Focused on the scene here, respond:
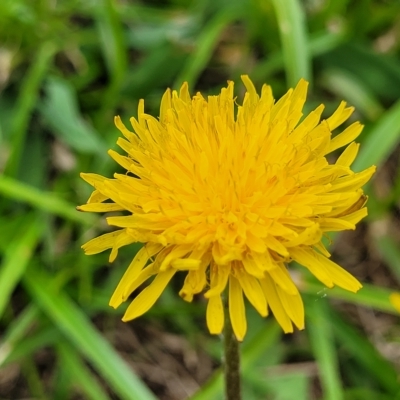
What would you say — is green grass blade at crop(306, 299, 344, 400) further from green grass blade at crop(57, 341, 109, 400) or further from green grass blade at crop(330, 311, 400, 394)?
green grass blade at crop(57, 341, 109, 400)

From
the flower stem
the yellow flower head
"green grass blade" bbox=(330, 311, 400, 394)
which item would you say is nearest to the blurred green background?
"green grass blade" bbox=(330, 311, 400, 394)

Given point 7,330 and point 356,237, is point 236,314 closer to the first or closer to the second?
point 7,330

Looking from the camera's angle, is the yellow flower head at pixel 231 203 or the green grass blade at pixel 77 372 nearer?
the yellow flower head at pixel 231 203

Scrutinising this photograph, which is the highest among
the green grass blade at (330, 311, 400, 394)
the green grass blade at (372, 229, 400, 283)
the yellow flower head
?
the yellow flower head

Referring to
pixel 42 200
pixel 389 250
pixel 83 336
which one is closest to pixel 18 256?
pixel 42 200

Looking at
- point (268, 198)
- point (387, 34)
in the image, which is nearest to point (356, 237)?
point (387, 34)

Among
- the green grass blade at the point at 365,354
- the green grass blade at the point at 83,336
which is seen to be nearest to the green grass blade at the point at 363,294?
the green grass blade at the point at 365,354

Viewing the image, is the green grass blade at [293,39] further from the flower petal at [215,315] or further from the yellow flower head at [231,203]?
the flower petal at [215,315]
